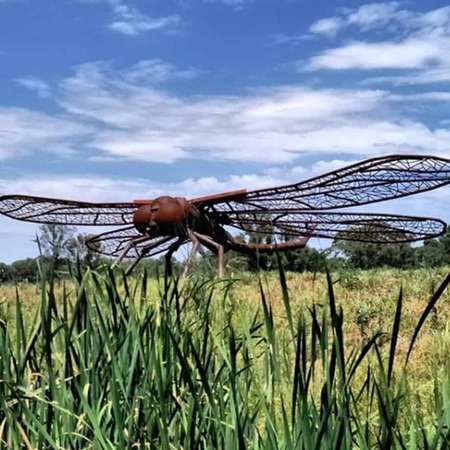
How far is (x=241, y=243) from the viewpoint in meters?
9.52

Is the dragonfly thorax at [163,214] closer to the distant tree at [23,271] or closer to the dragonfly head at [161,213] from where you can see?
the dragonfly head at [161,213]

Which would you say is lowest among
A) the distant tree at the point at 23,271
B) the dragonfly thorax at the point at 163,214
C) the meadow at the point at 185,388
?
the meadow at the point at 185,388

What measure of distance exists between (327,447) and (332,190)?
7.81 m

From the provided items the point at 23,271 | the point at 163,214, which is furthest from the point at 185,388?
the point at 163,214

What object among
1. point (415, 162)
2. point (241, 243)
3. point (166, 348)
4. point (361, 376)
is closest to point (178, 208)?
point (241, 243)

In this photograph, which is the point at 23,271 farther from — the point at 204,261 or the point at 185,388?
the point at 204,261

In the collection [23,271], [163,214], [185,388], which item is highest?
[163,214]

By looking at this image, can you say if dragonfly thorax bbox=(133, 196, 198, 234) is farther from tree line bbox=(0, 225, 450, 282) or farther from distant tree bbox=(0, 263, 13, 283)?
distant tree bbox=(0, 263, 13, 283)

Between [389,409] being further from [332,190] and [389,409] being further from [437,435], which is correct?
[332,190]

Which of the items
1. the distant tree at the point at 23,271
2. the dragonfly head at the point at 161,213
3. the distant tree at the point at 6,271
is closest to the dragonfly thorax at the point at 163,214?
the dragonfly head at the point at 161,213

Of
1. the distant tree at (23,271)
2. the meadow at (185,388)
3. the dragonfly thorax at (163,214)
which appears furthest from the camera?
the dragonfly thorax at (163,214)

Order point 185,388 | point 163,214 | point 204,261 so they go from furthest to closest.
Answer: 1. point 163,214
2. point 204,261
3. point 185,388

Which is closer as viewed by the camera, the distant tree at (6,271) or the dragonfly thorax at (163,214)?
the distant tree at (6,271)

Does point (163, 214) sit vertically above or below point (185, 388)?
above
